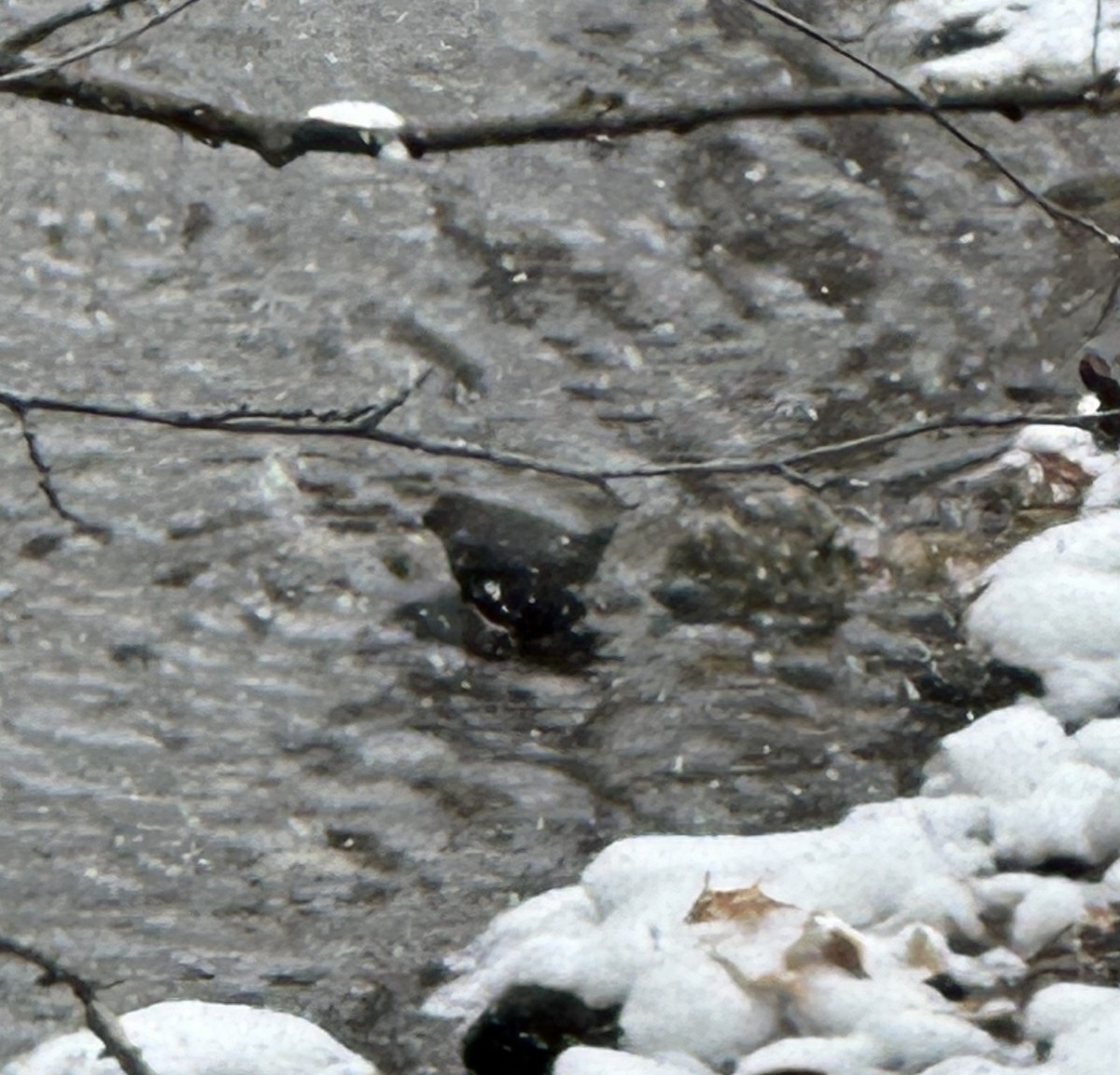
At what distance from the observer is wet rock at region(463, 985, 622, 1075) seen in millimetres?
2898

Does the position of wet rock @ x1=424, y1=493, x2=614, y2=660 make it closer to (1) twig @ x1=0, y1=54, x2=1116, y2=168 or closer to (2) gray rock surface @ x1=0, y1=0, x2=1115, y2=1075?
(2) gray rock surface @ x1=0, y1=0, x2=1115, y2=1075

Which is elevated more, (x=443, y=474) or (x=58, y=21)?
(x=58, y=21)

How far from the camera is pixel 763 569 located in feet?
12.8

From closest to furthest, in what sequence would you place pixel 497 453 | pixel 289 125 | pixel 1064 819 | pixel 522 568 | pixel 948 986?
pixel 497 453
pixel 289 125
pixel 948 986
pixel 1064 819
pixel 522 568

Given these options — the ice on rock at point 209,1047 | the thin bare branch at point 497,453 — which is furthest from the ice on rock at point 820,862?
the thin bare branch at point 497,453

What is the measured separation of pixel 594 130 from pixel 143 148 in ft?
8.38

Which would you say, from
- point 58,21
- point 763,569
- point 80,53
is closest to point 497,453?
point 80,53

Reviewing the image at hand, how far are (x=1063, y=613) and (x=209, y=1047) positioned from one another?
1.70m

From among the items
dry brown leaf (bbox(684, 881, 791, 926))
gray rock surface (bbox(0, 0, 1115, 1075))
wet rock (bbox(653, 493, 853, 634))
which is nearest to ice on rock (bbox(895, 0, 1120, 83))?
gray rock surface (bbox(0, 0, 1115, 1075))

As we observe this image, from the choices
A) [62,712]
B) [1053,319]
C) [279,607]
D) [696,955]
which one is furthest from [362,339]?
[696,955]

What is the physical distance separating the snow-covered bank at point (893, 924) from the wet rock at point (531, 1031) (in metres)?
0.02

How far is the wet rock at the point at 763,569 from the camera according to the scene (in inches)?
151

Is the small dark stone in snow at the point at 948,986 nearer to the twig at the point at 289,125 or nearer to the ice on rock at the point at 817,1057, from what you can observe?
the ice on rock at the point at 817,1057

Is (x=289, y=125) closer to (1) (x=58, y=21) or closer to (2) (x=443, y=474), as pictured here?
(1) (x=58, y=21)
